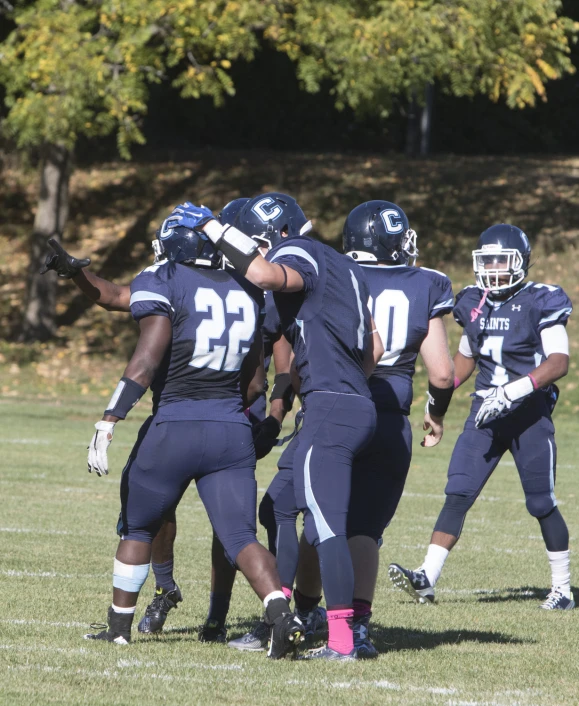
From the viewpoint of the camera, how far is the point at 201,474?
499 centimetres

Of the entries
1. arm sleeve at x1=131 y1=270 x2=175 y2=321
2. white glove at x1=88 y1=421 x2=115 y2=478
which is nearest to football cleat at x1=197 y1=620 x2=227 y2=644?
white glove at x1=88 y1=421 x2=115 y2=478

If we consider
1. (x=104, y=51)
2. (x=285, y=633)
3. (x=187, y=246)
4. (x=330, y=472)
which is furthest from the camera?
(x=104, y=51)

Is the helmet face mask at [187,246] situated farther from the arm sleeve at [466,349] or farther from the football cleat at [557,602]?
the football cleat at [557,602]

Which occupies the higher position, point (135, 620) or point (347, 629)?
point (347, 629)

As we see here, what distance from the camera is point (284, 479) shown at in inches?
213

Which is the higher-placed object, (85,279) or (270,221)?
(270,221)

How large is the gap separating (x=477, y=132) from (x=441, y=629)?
2569 centimetres

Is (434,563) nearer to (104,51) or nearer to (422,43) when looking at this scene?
(422,43)

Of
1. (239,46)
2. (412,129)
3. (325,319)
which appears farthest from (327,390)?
(412,129)

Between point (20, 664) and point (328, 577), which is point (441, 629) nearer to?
point (328, 577)

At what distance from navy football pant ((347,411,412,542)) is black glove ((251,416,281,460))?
1.32ft

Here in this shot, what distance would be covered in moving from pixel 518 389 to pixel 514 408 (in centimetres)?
26

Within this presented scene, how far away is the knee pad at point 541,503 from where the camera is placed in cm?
662

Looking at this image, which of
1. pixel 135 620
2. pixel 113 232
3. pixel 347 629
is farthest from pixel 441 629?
pixel 113 232
